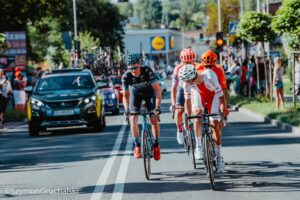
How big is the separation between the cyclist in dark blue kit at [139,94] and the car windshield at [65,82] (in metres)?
9.92

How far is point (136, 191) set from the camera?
36.0 ft

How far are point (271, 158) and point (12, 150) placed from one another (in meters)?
6.23

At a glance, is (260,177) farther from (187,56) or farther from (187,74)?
(187,56)

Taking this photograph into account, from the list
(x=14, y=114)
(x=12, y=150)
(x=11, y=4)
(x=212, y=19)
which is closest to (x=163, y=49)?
(x=212, y=19)

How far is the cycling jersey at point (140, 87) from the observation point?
1279 cm

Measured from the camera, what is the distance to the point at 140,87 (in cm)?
1288

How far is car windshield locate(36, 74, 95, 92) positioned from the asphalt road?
6.70 ft

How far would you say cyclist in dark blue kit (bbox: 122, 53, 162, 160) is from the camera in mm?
12719

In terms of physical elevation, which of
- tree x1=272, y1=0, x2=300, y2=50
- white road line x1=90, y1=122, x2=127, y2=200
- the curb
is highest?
tree x1=272, y1=0, x2=300, y2=50

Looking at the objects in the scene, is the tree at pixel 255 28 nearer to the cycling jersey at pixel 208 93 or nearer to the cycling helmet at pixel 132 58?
the cycling helmet at pixel 132 58

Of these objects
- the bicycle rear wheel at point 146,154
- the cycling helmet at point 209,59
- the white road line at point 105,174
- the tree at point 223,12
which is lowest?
the white road line at point 105,174

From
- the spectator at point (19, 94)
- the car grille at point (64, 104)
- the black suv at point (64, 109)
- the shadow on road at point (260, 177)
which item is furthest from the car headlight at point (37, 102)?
the spectator at point (19, 94)

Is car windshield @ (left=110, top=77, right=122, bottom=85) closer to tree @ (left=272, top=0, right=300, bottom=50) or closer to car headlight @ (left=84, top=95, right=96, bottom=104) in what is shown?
tree @ (left=272, top=0, right=300, bottom=50)

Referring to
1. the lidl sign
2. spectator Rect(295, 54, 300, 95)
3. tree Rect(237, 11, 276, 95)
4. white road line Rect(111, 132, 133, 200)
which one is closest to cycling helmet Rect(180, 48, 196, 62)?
white road line Rect(111, 132, 133, 200)
